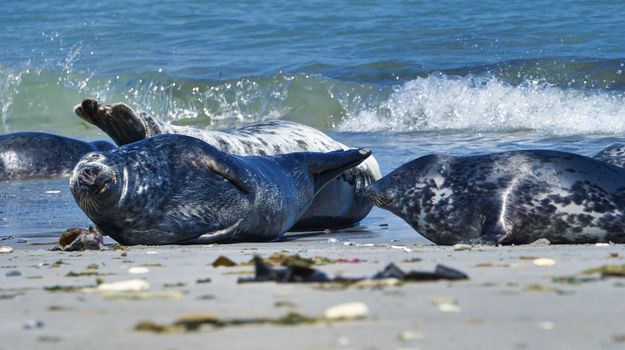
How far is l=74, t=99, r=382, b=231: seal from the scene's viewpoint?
8.02 metres

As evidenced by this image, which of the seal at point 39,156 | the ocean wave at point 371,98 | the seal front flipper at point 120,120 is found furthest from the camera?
the ocean wave at point 371,98

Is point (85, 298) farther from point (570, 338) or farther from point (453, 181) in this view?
point (453, 181)

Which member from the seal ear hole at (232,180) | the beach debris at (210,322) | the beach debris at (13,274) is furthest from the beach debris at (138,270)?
A: the seal ear hole at (232,180)

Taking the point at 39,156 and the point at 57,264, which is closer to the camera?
the point at 57,264

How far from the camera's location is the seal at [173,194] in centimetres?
657

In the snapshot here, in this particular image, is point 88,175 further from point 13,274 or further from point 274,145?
point 13,274

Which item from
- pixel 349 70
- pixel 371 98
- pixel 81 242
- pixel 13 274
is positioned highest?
pixel 349 70

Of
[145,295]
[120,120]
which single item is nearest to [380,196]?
[120,120]

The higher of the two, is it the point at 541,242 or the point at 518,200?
the point at 518,200

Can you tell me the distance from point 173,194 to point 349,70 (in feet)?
41.8

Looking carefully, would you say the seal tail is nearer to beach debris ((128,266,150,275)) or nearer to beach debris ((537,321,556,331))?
beach debris ((128,266,150,275))

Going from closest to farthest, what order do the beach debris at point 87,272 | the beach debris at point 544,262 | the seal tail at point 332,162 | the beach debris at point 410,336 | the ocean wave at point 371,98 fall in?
the beach debris at point 410,336
the beach debris at point 544,262
the beach debris at point 87,272
the seal tail at point 332,162
the ocean wave at point 371,98

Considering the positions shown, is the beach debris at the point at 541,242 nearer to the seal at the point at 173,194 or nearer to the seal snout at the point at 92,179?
the seal at the point at 173,194

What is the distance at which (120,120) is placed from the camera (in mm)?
8094
